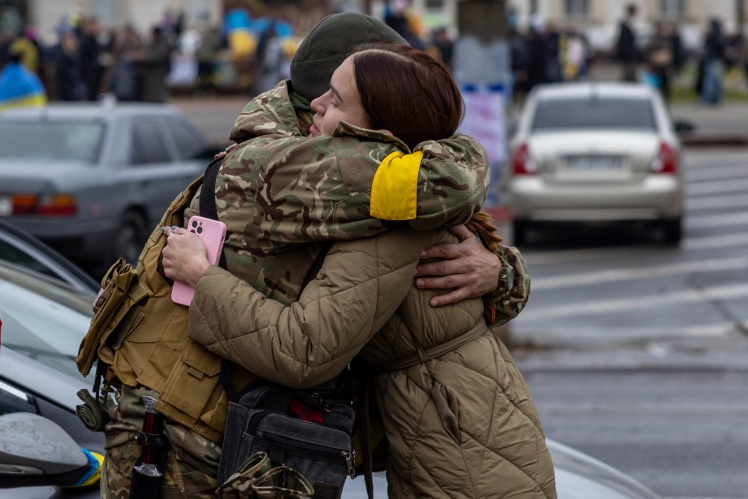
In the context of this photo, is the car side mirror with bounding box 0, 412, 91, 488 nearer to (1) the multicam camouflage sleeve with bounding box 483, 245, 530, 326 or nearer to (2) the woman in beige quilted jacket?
(2) the woman in beige quilted jacket

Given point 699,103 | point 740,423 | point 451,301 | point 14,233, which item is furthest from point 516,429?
point 699,103

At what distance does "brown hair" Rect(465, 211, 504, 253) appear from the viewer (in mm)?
2775

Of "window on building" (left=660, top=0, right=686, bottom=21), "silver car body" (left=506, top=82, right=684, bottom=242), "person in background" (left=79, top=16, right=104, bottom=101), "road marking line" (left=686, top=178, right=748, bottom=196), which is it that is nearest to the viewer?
Answer: "silver car body" (left=506, top=82, right=684, bottom=242)

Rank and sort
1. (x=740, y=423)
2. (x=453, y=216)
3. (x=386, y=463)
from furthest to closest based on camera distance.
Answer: (x=740, y=423) < (x=386, y=463) < (x=453, y=216)

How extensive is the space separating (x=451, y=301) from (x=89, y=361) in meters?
0.77

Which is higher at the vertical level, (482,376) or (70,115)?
(482,376)

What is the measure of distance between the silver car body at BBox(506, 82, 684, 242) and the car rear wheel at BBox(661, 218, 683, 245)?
0.04ft

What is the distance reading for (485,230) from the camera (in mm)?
2795

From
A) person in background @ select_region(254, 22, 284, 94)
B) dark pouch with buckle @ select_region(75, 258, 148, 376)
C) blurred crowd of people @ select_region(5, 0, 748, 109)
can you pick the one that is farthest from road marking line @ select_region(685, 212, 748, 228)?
person in background @ select_region(254, 22, 284, 94)

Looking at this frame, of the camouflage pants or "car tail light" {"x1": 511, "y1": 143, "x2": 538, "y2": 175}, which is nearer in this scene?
the camouflage pants

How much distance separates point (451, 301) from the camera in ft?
8.32

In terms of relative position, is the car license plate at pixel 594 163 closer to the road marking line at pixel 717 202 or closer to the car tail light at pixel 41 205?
the road marking line at pixel 717 202

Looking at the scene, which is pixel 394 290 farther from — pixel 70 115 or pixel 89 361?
pixel 70 115

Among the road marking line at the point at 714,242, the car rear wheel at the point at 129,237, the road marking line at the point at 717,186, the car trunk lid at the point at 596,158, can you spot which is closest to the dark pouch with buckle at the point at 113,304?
the car rear wheel at the point at 129,237
